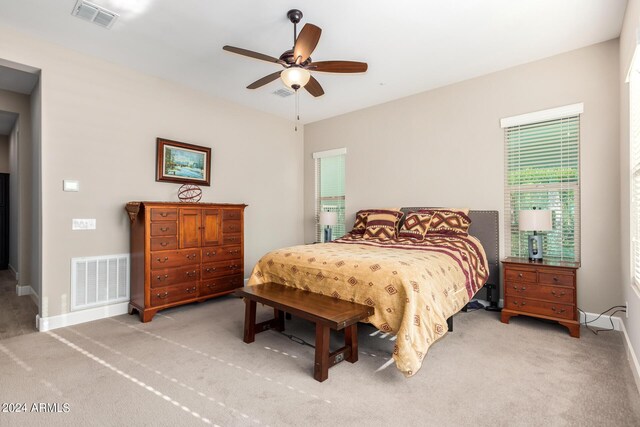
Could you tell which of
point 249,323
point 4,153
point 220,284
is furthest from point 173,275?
point 4,153

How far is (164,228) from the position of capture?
3.59m

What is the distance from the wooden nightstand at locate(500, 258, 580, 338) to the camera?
2.97 meters

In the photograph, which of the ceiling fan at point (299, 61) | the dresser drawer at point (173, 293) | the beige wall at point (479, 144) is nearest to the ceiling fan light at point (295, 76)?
the ceiling fan at point (299, 61)

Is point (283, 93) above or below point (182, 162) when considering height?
above

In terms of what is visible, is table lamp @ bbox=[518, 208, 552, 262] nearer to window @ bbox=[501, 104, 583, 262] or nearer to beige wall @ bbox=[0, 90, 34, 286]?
window @ bbox=[501, 104, 583, 262]

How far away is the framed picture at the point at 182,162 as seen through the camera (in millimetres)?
4117

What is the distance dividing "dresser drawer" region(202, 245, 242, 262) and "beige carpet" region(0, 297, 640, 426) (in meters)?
1.05

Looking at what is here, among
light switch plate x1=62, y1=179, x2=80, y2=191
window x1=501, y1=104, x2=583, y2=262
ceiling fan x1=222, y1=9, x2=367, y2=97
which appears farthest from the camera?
window x1=501, y1=104, x2=583, y2=262

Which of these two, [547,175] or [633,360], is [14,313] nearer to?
[633,360]

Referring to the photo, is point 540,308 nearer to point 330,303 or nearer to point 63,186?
point 330,303

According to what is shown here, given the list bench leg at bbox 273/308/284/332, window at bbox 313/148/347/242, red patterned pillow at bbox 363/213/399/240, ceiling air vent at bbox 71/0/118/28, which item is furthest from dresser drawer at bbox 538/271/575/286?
ceiling air vent at bbox 71/0/118/28

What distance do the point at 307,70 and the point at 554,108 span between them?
2765 mm

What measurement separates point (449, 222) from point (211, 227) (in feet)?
9.62

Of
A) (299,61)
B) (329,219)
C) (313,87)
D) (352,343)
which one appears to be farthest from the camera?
(329,219)
